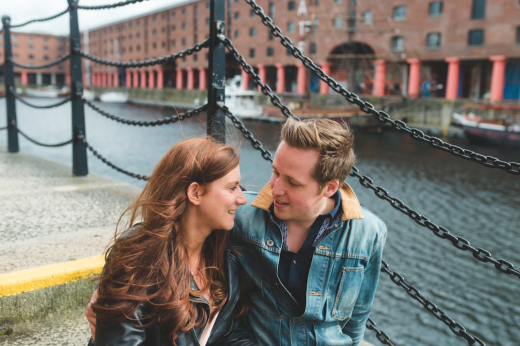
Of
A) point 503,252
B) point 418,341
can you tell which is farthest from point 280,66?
point 418,341

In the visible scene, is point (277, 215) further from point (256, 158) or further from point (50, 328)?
point (256, 158)

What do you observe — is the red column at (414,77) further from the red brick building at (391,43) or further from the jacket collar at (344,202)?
the jacket collar at (344,202)

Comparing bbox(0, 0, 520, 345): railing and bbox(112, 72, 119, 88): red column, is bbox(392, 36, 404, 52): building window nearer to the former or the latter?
bbox(0, 0, 520, 345): railing

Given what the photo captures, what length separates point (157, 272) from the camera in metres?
1.54

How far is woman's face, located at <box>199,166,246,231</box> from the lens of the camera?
66.3 inches

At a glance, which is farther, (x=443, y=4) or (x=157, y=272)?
(x=443, y=4)

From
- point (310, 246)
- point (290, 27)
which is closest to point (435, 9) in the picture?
point (290, 27)

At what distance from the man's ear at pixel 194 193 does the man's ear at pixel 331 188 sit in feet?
1.55

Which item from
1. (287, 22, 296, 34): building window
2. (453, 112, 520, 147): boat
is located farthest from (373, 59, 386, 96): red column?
(453, 112, 520, 147): boat

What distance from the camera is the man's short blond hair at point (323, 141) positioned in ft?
5.53

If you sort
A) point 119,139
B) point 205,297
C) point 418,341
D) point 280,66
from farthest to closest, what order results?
point 280,66 → point 119,139 → point 418,341 → point 205,297

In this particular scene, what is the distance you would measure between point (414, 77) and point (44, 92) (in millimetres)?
56571

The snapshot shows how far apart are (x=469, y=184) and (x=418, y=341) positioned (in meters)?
10.2

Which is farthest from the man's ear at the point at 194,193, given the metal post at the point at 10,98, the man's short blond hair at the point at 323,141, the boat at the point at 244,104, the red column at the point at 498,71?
the boat at the point at 244,104
